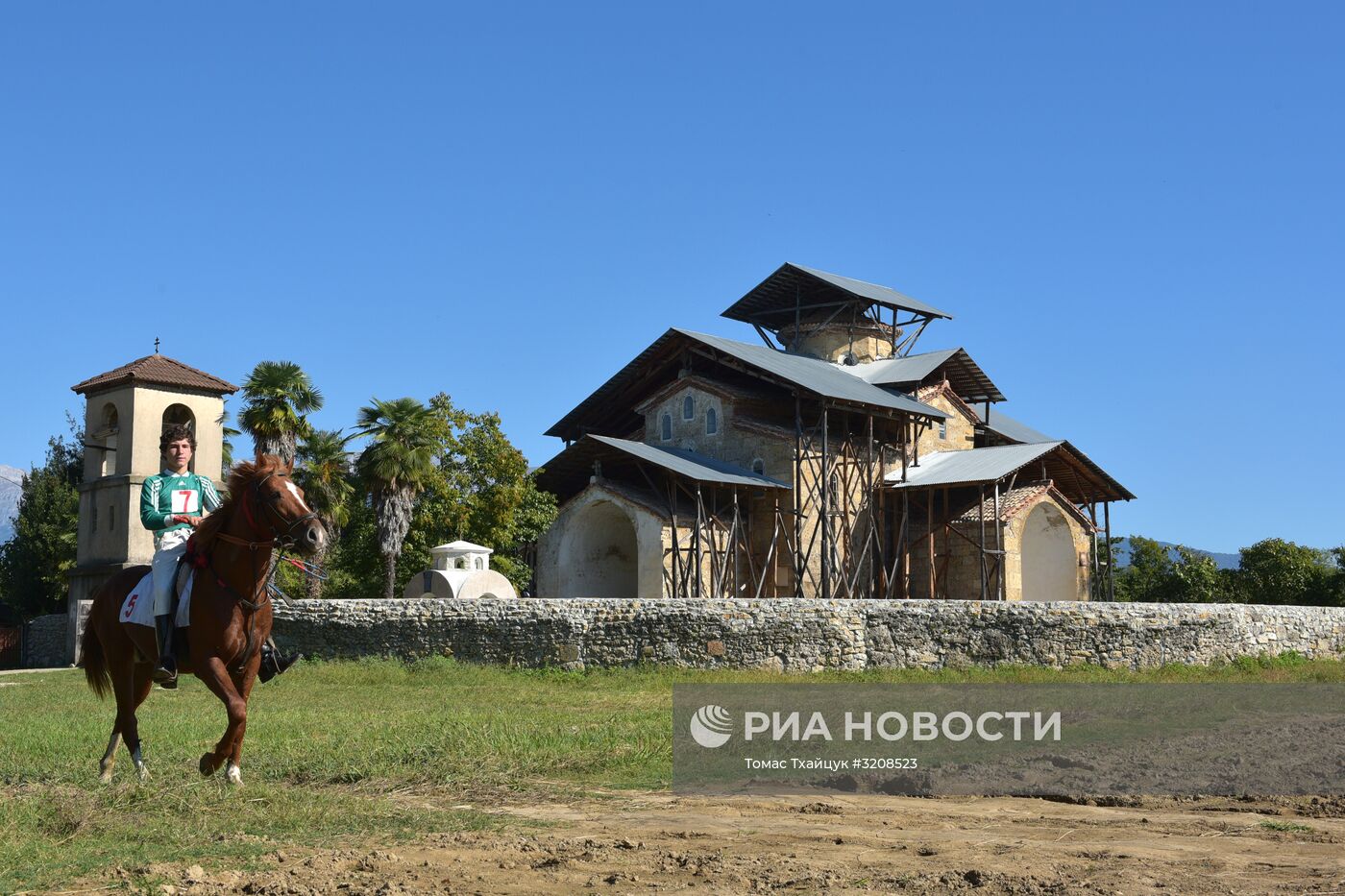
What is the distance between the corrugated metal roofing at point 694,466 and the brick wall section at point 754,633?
9111 mm

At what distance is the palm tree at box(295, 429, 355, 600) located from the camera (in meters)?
37.2

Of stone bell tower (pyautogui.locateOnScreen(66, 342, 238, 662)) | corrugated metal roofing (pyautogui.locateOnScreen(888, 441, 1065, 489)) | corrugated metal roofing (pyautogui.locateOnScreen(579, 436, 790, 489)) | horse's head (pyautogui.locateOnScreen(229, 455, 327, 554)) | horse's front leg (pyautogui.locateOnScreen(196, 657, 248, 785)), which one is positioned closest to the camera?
horse's head (pyautogui.locateOnScreen(229, 455, 327, 554))

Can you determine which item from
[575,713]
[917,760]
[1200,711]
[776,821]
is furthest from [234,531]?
[1200,711]

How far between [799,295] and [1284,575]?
1958 cm

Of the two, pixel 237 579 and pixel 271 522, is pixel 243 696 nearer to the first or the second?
pixel 237 579

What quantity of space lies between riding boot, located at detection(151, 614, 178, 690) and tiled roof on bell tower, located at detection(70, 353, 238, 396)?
27.5 m

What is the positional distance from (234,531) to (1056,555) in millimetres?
34668

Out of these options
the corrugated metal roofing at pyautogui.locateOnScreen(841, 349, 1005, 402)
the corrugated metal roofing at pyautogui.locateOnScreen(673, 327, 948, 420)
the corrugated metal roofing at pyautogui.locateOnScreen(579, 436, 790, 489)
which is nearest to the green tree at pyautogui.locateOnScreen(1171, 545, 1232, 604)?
the corrugated metal roofing at pyautogui.locateOnScreen(841, 349, 1005, 402)

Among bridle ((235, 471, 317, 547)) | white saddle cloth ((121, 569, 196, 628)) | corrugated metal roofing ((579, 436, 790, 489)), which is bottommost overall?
white saddle cloth ((121, 569, 196, 628))

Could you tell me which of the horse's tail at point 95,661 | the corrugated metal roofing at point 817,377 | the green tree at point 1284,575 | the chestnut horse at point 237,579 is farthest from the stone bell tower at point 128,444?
the green tree at point 1284,575

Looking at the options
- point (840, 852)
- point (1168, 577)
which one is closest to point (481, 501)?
point (1168, 577)

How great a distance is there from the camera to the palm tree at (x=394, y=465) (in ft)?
114

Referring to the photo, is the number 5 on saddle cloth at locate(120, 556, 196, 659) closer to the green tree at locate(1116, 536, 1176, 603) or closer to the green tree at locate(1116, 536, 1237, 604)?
the green tree at locate(1116, 536, 1237, 604)

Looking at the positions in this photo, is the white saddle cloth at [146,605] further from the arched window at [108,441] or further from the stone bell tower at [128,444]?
the arched window at [108,441]
